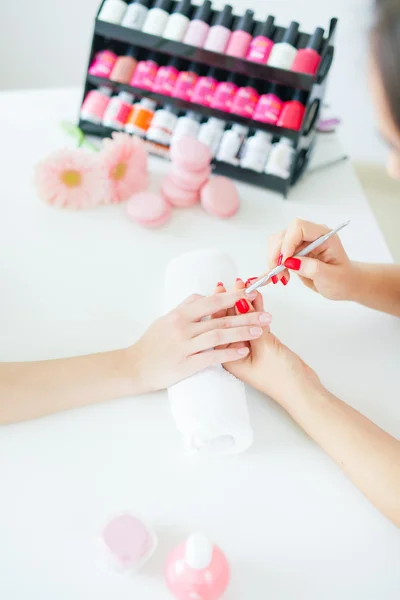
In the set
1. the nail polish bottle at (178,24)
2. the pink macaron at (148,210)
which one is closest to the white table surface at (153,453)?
the pink macaron at (148,210)

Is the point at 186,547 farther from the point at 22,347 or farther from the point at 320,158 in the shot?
the point at 320,158

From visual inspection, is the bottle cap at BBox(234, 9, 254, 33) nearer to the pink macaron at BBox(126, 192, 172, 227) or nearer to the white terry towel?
the pink macaron at BBox(126, 192, 172, 227)

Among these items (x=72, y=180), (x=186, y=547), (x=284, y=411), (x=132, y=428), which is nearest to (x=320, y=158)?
(x=72, y=180)

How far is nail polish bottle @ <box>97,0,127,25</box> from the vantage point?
1043 mm

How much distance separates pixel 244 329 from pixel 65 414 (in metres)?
0.25

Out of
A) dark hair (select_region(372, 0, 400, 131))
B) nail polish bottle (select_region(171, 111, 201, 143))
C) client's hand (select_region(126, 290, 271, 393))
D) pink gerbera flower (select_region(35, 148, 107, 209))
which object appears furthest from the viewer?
nail polish bottle (select_region(171, 111, 201, 143))

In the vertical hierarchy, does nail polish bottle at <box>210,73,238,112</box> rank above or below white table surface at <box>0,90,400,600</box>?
above

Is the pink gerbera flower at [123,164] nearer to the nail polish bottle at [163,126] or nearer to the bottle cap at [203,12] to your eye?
the nail polish bottle at [163,126]

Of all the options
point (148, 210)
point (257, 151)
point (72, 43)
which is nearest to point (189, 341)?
point (148, 210)

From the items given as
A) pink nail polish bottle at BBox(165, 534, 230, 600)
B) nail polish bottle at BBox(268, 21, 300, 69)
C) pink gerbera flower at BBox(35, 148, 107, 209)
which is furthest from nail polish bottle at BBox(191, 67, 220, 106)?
pink nail polish bottle at BBox(165, 534, 230, 600)

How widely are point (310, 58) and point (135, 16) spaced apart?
331 mm

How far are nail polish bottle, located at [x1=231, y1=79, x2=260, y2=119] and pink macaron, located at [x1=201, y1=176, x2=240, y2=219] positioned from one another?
5.3 inches

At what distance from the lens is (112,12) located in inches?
41.1

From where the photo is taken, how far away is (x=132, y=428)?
2.32ft
